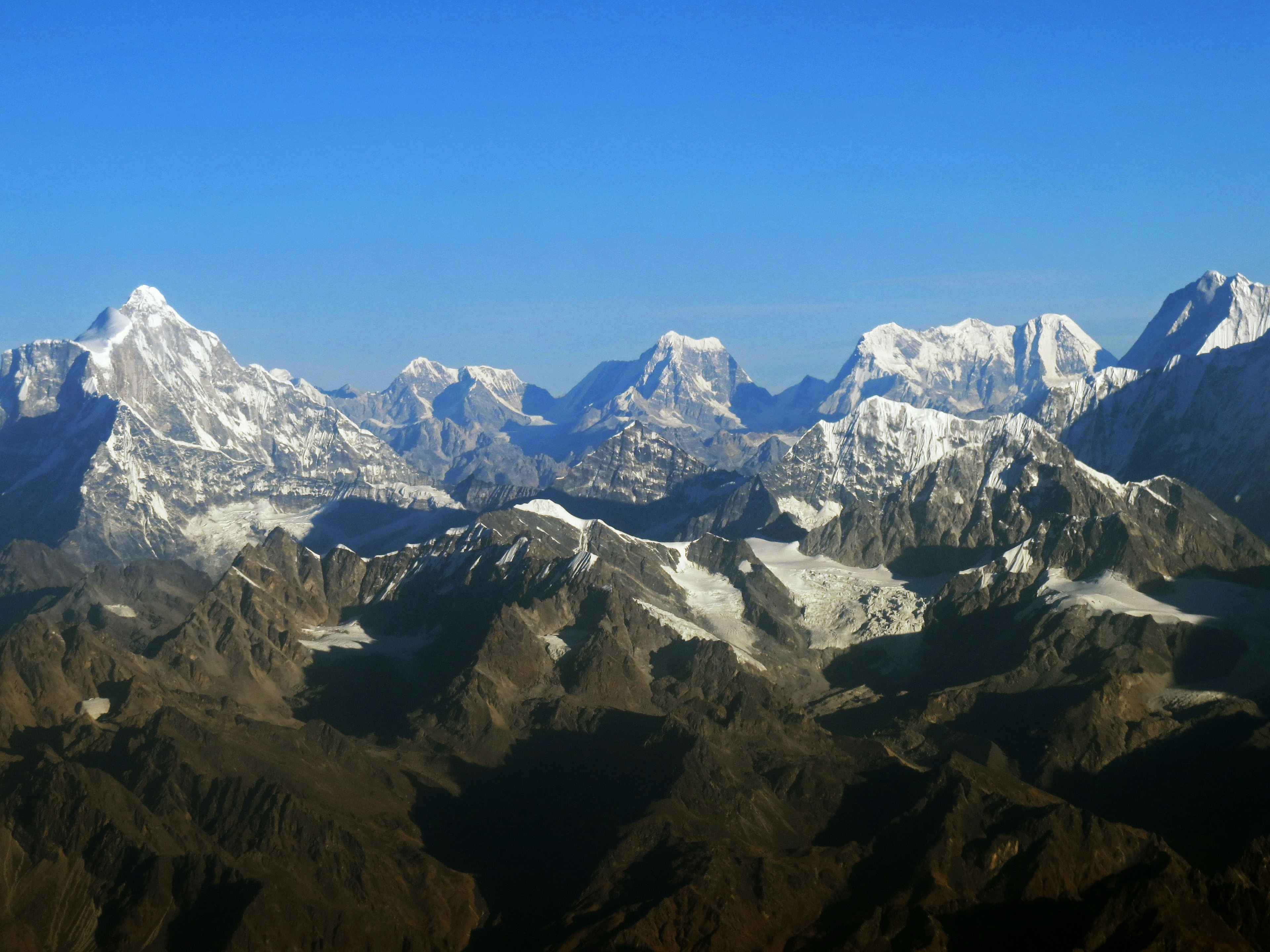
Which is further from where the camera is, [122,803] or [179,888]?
[122,803]

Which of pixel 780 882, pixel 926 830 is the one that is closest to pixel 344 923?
pixel 780 882

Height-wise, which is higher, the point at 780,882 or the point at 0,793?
the point at 0,793

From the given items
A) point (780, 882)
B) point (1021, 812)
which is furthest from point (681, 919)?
point (1021, 812)

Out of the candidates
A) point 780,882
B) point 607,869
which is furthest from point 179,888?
point 780,882

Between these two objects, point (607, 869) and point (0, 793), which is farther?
point (0, 793)

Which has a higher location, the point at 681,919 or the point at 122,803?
the point at 122,803

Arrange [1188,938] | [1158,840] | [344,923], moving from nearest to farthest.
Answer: [1188,938], [344,923], [1158,840]

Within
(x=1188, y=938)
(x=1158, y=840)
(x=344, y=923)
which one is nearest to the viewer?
(x=1188, y=938)

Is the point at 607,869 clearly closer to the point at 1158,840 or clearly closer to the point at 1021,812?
the point at 1021,812

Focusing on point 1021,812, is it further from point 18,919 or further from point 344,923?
point 18,919
